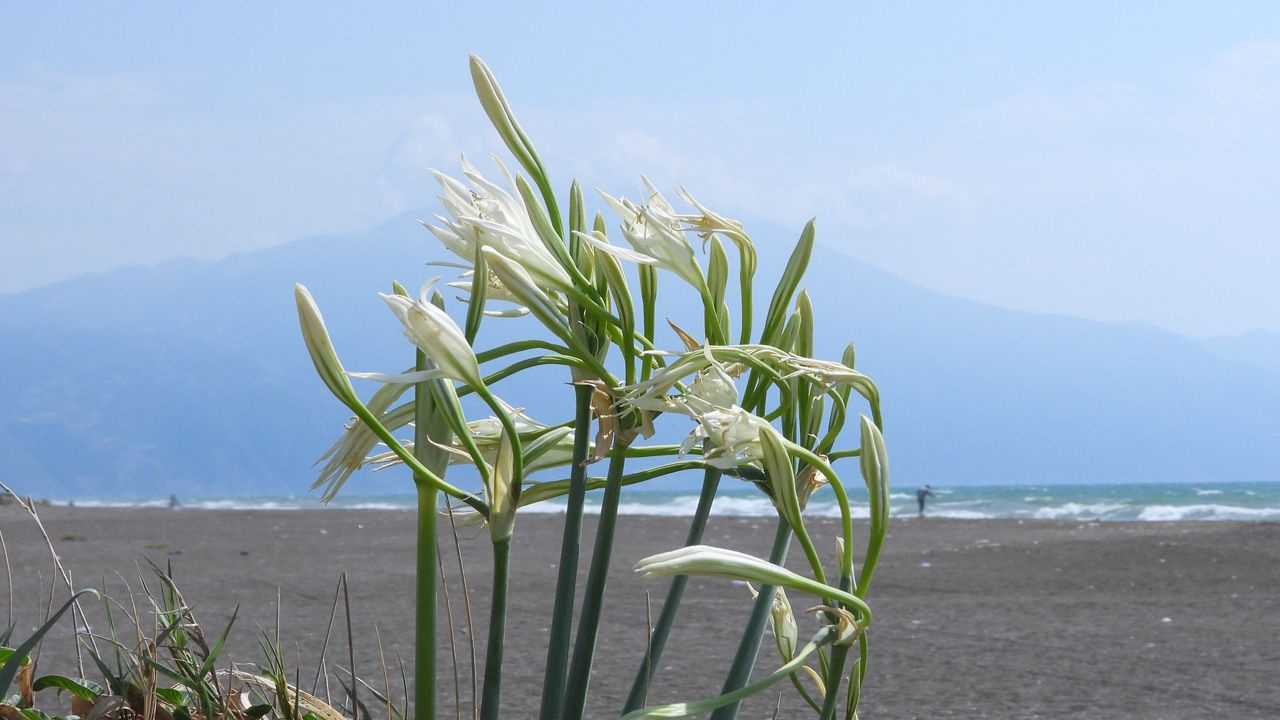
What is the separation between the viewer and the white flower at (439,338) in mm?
619

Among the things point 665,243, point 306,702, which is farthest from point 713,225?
point 306,702

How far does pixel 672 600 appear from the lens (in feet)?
2.86

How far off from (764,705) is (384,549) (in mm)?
6026

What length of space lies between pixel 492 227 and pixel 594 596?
26cm

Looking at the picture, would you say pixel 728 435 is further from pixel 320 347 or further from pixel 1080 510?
pixel 1080 510

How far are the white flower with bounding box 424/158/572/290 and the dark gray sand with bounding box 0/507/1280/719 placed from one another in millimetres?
645

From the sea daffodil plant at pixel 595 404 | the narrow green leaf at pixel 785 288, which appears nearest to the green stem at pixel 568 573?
the sea daffodil plant at pixel 595 404

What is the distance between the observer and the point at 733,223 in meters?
0.79

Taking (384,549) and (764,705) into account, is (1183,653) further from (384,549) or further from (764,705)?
(384,549)

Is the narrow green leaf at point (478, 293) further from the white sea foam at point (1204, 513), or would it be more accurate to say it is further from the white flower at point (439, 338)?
the white sea foam at point (1204, 513)

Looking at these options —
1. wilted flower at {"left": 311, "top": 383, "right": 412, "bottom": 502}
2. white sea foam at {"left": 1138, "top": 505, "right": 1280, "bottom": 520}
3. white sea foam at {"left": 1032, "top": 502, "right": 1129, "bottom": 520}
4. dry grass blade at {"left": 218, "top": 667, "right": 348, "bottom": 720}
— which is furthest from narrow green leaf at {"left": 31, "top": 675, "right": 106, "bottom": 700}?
white sea foam at {"left": 1032, "top": 502, "right": 1129, "bottom": 520}

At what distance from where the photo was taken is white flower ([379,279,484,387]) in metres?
0.62

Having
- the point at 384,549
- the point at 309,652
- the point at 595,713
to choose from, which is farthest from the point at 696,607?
the point at 384,549

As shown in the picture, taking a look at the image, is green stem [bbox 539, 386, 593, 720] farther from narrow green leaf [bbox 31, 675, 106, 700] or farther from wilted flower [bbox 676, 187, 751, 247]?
narrow green leaf [bbox 31, 675, 106, 700]
